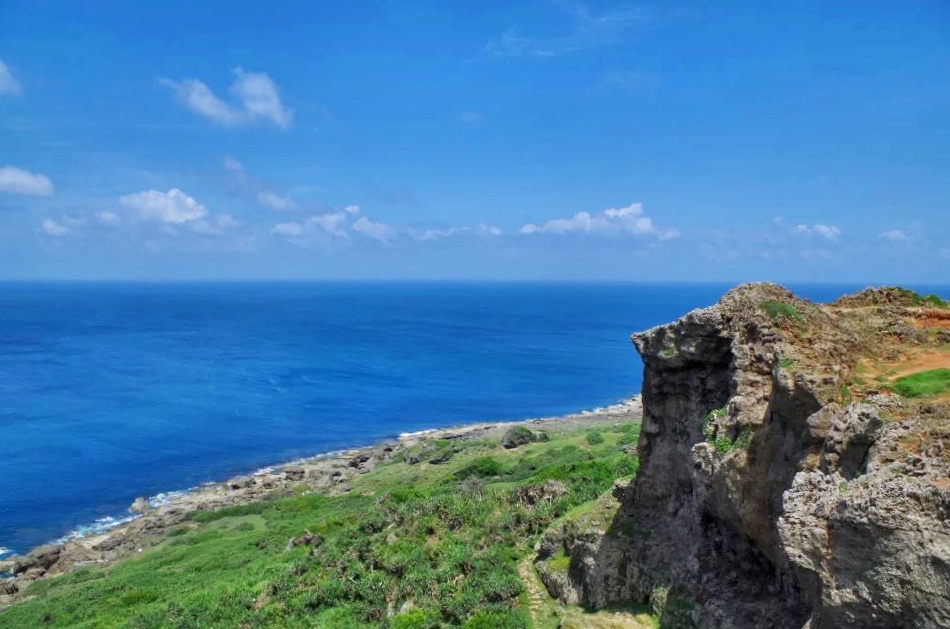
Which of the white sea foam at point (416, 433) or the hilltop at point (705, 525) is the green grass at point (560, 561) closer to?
the hilltop at point (705, 525)

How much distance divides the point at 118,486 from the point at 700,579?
6244 cm

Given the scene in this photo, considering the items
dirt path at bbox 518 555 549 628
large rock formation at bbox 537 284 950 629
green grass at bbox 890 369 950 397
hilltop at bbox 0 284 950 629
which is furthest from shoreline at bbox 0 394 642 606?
green grass at bbox 890 369 950 397

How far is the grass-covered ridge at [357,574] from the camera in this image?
2195 cm

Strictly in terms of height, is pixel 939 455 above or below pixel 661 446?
above

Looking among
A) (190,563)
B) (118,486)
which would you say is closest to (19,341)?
(118,486)

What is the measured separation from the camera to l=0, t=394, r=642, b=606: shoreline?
44438 millimetres

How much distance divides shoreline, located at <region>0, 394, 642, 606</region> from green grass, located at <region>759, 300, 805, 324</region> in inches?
1776

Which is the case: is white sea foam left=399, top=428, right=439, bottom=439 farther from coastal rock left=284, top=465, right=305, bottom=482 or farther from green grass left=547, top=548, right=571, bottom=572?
green grass left=547, top=548, right=571, bottom=572

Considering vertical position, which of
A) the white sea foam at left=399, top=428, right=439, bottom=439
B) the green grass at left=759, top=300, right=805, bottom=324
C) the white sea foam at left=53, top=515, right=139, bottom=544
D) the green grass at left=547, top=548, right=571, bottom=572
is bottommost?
the white sea foam at left=53, top=515, right=139, bottom=544

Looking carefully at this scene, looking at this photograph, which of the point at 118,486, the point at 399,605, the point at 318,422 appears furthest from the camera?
the point at 318,422

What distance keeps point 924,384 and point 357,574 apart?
65.2 feet

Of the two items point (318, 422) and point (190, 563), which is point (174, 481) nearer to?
point (318, 422)

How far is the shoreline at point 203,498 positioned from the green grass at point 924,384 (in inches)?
1861

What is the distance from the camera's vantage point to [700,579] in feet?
55.2
